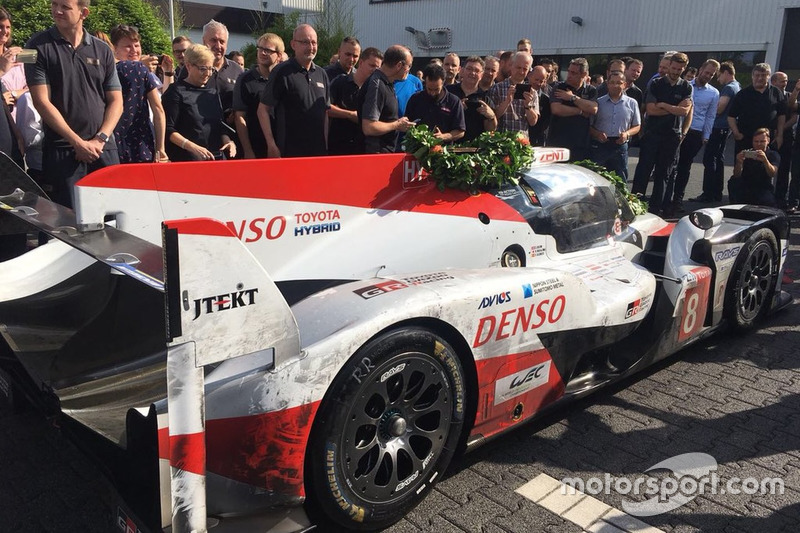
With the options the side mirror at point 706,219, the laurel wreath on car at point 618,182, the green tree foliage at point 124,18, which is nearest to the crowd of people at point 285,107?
the laurel wreath on car at point 618,182

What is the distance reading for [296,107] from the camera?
15.4ft

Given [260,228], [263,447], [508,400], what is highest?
[260,228]

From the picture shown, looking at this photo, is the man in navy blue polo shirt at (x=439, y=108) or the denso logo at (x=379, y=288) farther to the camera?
the man in navy blue polo shirt at (x=439, y=108)

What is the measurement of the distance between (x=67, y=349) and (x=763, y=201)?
7.32m

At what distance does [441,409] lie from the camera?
8.26 ft

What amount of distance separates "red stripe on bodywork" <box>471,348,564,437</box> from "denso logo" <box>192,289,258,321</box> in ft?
3.46

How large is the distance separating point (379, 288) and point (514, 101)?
12.8 ft

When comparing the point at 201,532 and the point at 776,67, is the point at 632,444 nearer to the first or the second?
the point at 201,532

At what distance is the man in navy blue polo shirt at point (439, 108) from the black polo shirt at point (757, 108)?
5.94m

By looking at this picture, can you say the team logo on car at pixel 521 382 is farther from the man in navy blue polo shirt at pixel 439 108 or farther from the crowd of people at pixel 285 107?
the man in navy blue polo shirt at pixel 439 108

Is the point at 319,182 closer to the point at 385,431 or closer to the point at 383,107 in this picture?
the point at 385,431

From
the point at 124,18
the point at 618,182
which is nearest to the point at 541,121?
the point at 618,182

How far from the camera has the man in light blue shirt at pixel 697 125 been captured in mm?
8789

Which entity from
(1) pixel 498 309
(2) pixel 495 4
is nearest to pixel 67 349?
(1) pixel 498 309
